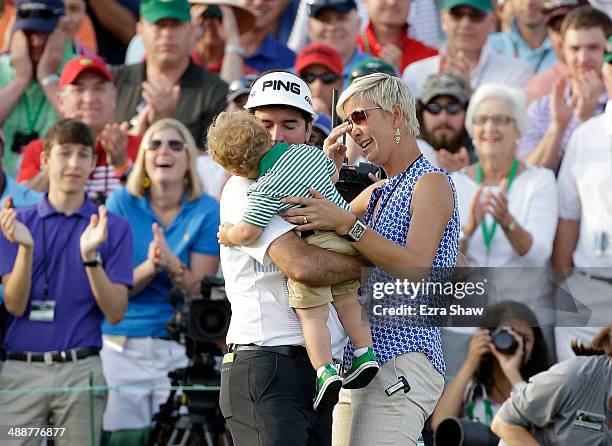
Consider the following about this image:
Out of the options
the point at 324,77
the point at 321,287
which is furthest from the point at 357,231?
the point at 324,77

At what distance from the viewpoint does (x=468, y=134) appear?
→ 30.2ft

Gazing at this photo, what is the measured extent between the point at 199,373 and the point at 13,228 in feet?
4.59

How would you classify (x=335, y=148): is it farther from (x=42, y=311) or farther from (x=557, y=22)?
(x=557, y=22)

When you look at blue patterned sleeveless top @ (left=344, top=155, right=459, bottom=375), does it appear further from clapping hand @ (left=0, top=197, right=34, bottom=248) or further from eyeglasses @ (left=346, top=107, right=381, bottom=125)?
clapping hand @ (left=0, top=197, right=34, bottom=248)

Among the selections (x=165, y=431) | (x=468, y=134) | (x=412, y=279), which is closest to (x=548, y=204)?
(x=468, y=134)

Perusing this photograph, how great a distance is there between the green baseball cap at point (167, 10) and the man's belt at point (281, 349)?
524cm

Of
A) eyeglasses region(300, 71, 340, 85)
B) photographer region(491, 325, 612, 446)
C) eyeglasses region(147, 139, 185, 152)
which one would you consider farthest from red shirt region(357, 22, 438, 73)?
photographer region(491, 325, 612, 446)

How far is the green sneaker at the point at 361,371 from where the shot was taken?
4.80 m

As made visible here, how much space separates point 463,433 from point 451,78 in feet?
10.9

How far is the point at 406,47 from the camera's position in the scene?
10469mm

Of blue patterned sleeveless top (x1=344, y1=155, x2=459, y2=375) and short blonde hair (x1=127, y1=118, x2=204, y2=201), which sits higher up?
short blonde hair (x1=127, y1=118, x2=204, y2=201)

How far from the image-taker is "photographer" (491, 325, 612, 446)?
6.34 m

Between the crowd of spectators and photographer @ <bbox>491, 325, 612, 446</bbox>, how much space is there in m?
0.01

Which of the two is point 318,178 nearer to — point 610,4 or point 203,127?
point 203,127
